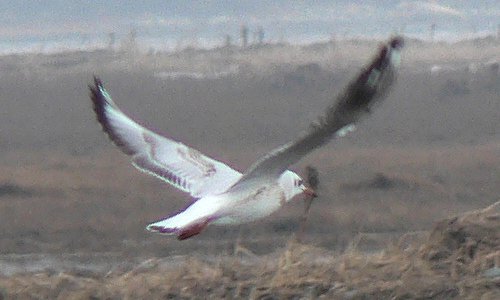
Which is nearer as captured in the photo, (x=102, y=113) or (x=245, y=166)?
(x=102, y=113)

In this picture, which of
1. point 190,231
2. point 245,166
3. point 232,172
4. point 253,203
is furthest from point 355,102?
point 245,166

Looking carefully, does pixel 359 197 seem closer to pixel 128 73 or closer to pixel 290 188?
pixel 290 188

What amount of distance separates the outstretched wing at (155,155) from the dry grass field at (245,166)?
527mm

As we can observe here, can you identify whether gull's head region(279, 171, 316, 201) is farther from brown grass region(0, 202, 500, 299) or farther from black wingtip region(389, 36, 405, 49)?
black wingtip region(389, 36, 405, 49)

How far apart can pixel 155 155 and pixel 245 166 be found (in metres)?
9.79

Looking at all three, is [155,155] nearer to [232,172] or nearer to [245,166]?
[232,172]

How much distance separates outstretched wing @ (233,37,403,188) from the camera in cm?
776

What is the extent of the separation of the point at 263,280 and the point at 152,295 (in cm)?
56

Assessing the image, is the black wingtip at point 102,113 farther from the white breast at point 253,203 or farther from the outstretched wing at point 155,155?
the white breast at point 253,203

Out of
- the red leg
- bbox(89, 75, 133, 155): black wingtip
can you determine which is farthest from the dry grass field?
the red leg

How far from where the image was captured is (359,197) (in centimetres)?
1791

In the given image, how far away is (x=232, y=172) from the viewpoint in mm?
9938

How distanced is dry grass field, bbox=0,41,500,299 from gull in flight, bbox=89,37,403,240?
548 millimetres

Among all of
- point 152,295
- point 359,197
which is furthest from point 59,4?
point 152,295
